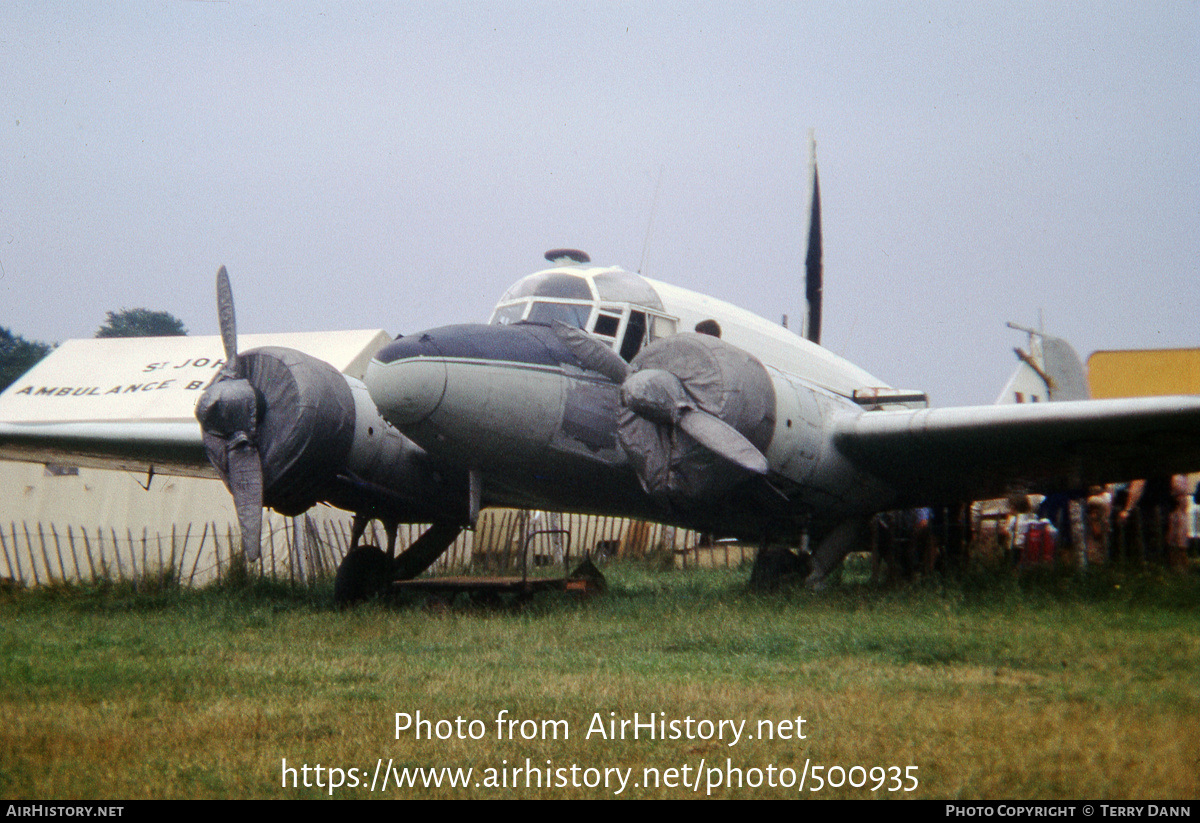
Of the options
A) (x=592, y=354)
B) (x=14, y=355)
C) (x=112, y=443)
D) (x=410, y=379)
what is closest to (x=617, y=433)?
(x=592, y=354)

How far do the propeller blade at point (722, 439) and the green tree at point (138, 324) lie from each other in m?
48.6

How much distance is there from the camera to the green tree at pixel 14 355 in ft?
151

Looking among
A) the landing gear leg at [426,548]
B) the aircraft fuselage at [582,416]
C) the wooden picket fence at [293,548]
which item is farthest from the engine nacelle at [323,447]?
the wooden picket fence at [293,548]

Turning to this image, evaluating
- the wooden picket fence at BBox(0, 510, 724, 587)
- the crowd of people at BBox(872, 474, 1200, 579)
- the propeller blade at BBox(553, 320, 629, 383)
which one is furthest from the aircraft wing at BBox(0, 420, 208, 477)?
the crowd of people at BBox(872, 474, 1200, 579)

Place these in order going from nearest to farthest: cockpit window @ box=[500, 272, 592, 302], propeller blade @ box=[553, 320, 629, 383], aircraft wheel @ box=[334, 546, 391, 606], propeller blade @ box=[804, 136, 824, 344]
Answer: propeller blade @ box=[553, 320, 629, 383] < cockpit window @ box=[500, 272, 592, 302] < aircraft wheel @ box=[334, 546, 391, 606] < propeller blade @ box=[804, 136, 824, 344]

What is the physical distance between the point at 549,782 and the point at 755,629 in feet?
13.0

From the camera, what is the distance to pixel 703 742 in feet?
14.1

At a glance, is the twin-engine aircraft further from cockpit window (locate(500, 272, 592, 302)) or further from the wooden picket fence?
the wooden picket fence

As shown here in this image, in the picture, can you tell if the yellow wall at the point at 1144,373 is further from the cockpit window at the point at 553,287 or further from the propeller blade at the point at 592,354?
the propeller blade at the point at 592,354

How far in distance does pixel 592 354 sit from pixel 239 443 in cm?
342

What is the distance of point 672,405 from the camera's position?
8344mm

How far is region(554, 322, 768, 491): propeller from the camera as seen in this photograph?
26.9 feet

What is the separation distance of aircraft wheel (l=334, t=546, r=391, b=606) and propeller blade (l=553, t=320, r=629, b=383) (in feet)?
11.4
